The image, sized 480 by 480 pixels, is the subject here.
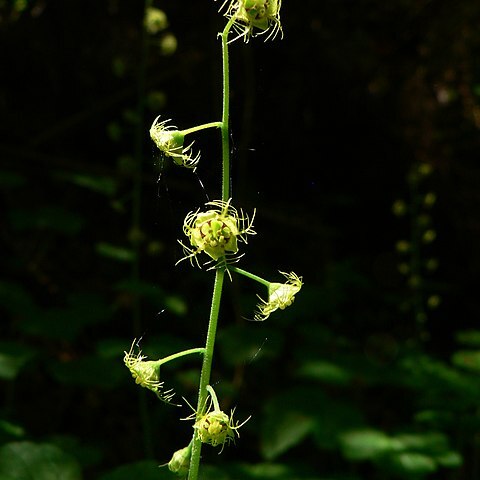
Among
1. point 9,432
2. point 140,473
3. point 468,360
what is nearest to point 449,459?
point 468,360

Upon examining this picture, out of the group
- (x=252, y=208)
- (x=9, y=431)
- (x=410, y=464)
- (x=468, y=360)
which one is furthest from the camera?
(x=252, y=208)

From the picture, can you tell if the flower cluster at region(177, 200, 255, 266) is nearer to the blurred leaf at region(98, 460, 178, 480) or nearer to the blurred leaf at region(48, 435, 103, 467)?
the blurred leaf at region(98, 460, 178, 480)

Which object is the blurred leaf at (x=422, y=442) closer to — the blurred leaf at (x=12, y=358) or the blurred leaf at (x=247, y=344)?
the blurred leaf at (x=247, y=344)

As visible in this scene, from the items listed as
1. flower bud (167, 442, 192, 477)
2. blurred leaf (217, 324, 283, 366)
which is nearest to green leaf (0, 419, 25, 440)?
blurred leaf (217, 324, 283, 366)

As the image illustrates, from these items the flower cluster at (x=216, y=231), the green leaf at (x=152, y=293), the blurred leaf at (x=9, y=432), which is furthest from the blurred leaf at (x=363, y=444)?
the flower cluster at (x=216, y=231)

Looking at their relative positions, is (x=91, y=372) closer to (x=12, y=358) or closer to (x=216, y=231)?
(x=12, y=358)

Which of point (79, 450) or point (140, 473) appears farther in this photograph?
point (79, 450)
